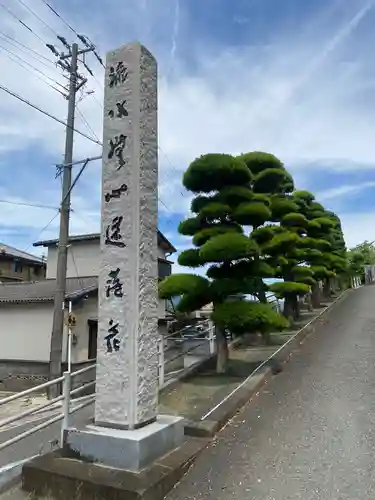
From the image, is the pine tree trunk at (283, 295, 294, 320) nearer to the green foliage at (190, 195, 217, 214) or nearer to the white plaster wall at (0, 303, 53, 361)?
the green foliage at (190, 195, 217, 214)

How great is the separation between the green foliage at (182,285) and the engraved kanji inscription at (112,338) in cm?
343

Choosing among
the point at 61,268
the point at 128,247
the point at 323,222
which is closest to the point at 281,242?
the point at 61,268

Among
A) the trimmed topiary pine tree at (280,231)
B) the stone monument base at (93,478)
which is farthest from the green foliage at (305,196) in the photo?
the stone monument base at (93,478)

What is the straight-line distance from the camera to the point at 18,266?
29109 millimetres

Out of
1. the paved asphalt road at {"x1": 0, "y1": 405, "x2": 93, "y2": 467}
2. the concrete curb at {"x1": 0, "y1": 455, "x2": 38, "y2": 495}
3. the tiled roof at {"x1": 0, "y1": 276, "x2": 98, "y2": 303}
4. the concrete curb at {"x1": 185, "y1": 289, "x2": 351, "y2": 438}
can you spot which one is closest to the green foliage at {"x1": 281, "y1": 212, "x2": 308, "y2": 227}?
the concrete curb at {"x1": 185, "y1": 289, "x2": 351, "y2": 438}

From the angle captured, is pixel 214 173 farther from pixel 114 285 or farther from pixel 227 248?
pixel 114 285

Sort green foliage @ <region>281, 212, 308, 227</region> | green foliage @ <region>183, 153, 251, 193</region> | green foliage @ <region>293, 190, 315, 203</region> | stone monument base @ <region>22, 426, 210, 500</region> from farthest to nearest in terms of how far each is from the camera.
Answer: green foliage @ <region>293, 190, 315, 203</region>, green foliage @ <region>281, 212, 308, 227</region>, green foliage @ <region>183, 153, 251, 193</region>, stone monument base @ <region>22, 426, 210, 500</region>

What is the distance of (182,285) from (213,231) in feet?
4.07

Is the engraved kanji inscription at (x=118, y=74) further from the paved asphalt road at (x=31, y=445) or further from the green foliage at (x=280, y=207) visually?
the green foliage at (x=280, y=207)

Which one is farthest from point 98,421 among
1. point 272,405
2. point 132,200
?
point 272,405

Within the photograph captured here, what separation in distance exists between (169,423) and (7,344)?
13452mm

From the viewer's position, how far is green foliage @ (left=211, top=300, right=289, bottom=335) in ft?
23.9

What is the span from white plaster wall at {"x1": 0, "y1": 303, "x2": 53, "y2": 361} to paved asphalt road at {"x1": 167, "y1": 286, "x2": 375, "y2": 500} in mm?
10241

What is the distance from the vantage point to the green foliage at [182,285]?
24.8ft
